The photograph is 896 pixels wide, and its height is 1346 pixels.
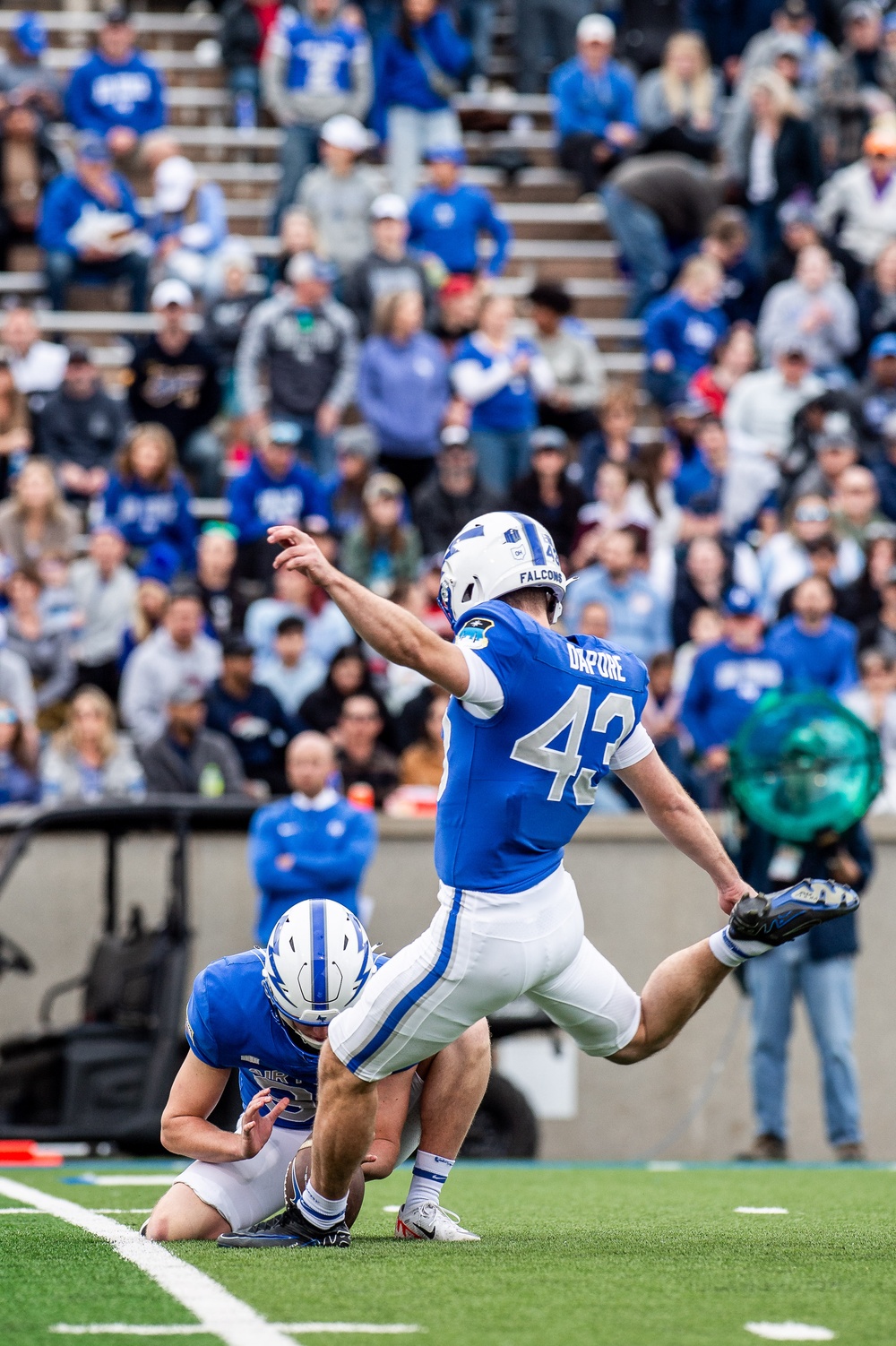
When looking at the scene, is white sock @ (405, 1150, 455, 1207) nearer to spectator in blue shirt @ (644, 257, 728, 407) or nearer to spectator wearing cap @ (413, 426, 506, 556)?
spectator wearing cap @ (413, 426, 506, 556)

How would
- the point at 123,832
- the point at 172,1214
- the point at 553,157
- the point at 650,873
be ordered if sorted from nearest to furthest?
the point at 172,1214 → the point at 123,832 → the point at 650,873 → the point at 553,157

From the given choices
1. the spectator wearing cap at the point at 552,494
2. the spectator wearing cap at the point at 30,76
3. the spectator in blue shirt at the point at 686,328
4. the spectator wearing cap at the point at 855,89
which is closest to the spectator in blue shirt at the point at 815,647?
the spectator wearing cap at the point at 552,494

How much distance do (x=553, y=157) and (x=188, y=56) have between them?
10.8 ft

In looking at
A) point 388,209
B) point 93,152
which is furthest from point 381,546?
point 93,152

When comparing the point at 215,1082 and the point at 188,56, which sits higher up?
the point at 188,56

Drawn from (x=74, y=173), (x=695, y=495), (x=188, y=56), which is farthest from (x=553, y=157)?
(x=695, y=495)

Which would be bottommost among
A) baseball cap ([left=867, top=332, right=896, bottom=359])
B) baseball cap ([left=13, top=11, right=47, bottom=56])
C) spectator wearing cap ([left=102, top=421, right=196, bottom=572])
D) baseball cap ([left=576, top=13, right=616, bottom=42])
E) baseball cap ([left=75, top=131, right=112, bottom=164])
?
spectator wearing cap ([left=102, top=421, right=196, bottom=572])

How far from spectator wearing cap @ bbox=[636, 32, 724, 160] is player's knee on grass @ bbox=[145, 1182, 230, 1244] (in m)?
13.5

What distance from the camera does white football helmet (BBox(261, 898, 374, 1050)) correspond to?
5.59 m

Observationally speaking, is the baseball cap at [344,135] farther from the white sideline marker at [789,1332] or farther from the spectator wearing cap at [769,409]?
the white sideline marker at [789,1332]

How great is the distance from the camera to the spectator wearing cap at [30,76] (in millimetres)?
16875

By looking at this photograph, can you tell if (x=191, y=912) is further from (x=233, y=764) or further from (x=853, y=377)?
(x=853, y=377)

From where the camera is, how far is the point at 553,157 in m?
19.3

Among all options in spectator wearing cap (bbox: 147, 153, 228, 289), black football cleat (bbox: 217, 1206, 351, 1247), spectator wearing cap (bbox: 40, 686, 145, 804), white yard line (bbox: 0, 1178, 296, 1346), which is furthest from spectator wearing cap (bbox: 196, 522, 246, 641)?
black football cleat (bbox: 217, 1206, 351, 1247)
